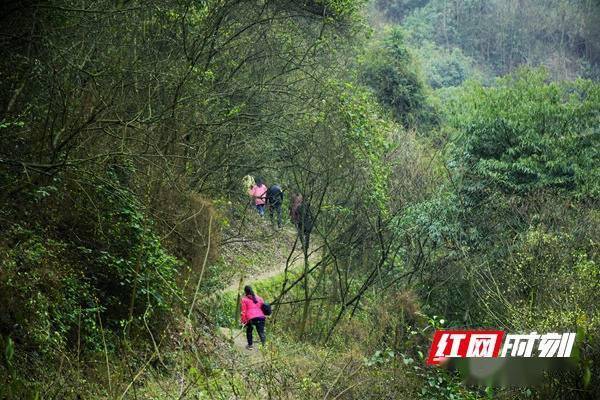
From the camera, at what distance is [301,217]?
18875 millimetres

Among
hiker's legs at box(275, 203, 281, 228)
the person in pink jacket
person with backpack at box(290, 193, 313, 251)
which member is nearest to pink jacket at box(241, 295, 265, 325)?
the person in pink jacket

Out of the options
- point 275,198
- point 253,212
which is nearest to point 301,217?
point 275,198

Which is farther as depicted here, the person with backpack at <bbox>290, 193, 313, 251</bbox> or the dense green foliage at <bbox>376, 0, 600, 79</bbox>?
the dense green foliage at <bbox>376, 0, 600, 79</bbox>

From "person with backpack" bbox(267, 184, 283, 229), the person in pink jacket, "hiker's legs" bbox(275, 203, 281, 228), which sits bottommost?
"hiker's legs" bbox(275, 203, 281, 228)

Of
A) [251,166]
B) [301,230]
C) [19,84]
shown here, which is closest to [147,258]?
[19,84]

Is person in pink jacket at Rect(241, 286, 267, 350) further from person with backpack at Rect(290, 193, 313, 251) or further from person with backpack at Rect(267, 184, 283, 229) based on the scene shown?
person with backpack at Rect(267, 184, 283, 229)

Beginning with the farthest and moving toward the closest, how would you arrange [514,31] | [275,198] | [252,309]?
1. [514,31]
2. [275,198]
3. [252,309]

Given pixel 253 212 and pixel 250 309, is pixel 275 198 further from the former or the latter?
pixel 250 309

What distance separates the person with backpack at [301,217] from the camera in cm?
1862

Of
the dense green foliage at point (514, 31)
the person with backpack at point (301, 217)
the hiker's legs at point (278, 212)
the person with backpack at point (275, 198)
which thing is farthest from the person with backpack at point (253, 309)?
the dense green foliage at point (514, 31)

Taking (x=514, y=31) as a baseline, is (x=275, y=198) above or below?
below

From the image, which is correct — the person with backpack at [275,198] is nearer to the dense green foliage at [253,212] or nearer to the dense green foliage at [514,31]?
the dense green foliage at [253,212]

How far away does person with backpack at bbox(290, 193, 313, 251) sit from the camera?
18625 millimetres

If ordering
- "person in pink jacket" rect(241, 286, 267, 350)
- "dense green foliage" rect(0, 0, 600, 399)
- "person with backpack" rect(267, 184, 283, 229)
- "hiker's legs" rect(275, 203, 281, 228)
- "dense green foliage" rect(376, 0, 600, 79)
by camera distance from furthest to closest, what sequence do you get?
"dense green foliage" rect(376, 0, 600, 79), "hiker's legs" rect(275, 203, 281, 228), "person with backpack" rect(267, 184, 283, 229), "person in pink jacket" rect(241, 286, 267, 350), "dense green foliage" rect(0, 0, 600, 399)
